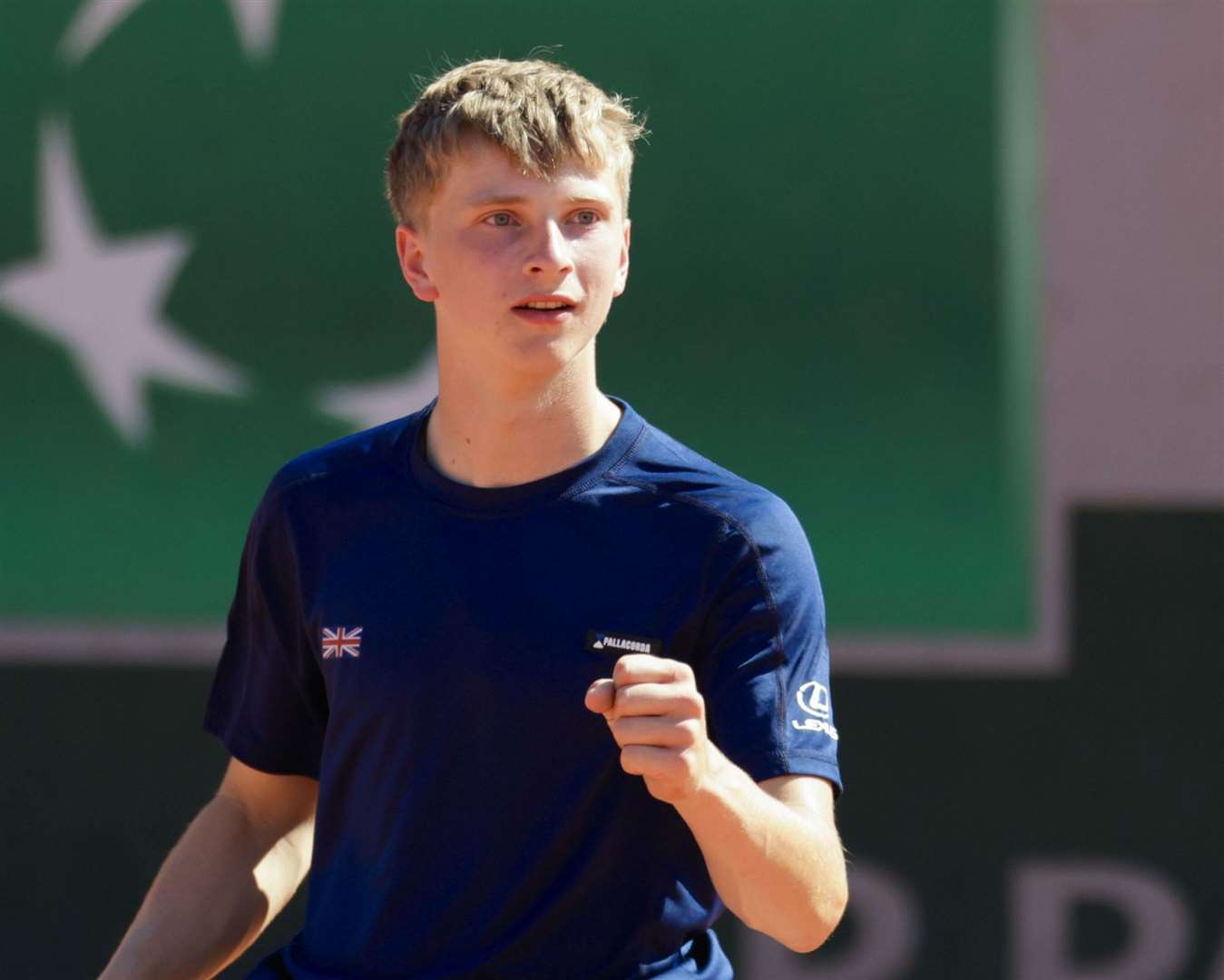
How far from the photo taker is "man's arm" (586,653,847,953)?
1.84m

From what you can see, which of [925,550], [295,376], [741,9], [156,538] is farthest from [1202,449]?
[156,538]

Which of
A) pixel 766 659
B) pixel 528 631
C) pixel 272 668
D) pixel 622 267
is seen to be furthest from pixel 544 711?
pixel 622 267

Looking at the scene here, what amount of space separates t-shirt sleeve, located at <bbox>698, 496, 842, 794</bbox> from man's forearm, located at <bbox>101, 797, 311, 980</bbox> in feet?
2.23

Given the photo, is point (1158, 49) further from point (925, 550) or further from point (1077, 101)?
point (925, 550)

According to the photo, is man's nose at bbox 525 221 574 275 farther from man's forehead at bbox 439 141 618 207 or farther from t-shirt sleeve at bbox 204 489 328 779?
t-shirt sleeve at bbox 204 489 328 779

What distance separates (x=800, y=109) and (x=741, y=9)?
0.29 metres

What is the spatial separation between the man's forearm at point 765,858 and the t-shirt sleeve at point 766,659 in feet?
0.29

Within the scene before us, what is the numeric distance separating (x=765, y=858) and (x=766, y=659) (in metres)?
0.26

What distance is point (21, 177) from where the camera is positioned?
469 centimetres

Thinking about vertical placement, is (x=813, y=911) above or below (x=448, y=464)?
below

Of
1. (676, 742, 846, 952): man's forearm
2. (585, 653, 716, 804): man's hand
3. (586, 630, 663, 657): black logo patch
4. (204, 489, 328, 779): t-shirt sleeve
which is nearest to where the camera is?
(585, 653, 716, 804): man's hand

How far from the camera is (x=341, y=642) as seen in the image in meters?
2.30

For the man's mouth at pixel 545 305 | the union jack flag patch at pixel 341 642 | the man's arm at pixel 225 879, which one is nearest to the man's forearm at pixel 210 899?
the man's arm at pixel 225 879

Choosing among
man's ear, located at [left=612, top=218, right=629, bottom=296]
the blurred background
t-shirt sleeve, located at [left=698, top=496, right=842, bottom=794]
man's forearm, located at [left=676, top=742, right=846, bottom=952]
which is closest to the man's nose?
man's ear, located at [left=612, top=218, right=629, bottom=296]
